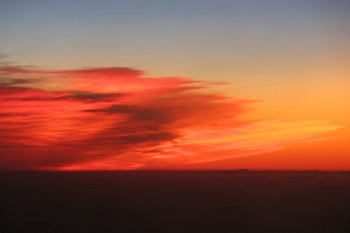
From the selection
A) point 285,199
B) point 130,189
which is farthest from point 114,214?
point 285,199

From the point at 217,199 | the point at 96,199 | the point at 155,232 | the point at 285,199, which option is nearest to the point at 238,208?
the point at 217,199

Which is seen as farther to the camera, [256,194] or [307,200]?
[256,194]

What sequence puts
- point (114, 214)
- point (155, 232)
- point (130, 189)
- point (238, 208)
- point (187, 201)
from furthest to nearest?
1. point (130, 189)
2. point (187, 201)
3. point (238, 208)
4. point (114, 214)
5. point (155, 232)

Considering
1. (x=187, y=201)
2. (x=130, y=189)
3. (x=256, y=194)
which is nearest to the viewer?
(x=187, y=201)

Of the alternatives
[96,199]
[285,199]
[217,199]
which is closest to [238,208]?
[217,199]

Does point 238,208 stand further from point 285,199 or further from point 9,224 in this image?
point 9,224

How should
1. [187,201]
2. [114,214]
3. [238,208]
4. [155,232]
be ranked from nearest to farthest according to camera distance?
[155,232], [114,214], [238,208], [187,201]

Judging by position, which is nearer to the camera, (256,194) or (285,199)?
(285,199)

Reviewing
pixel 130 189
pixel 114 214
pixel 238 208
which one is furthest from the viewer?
pixel 130 189

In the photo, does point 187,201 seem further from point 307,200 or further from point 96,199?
point 307,200
